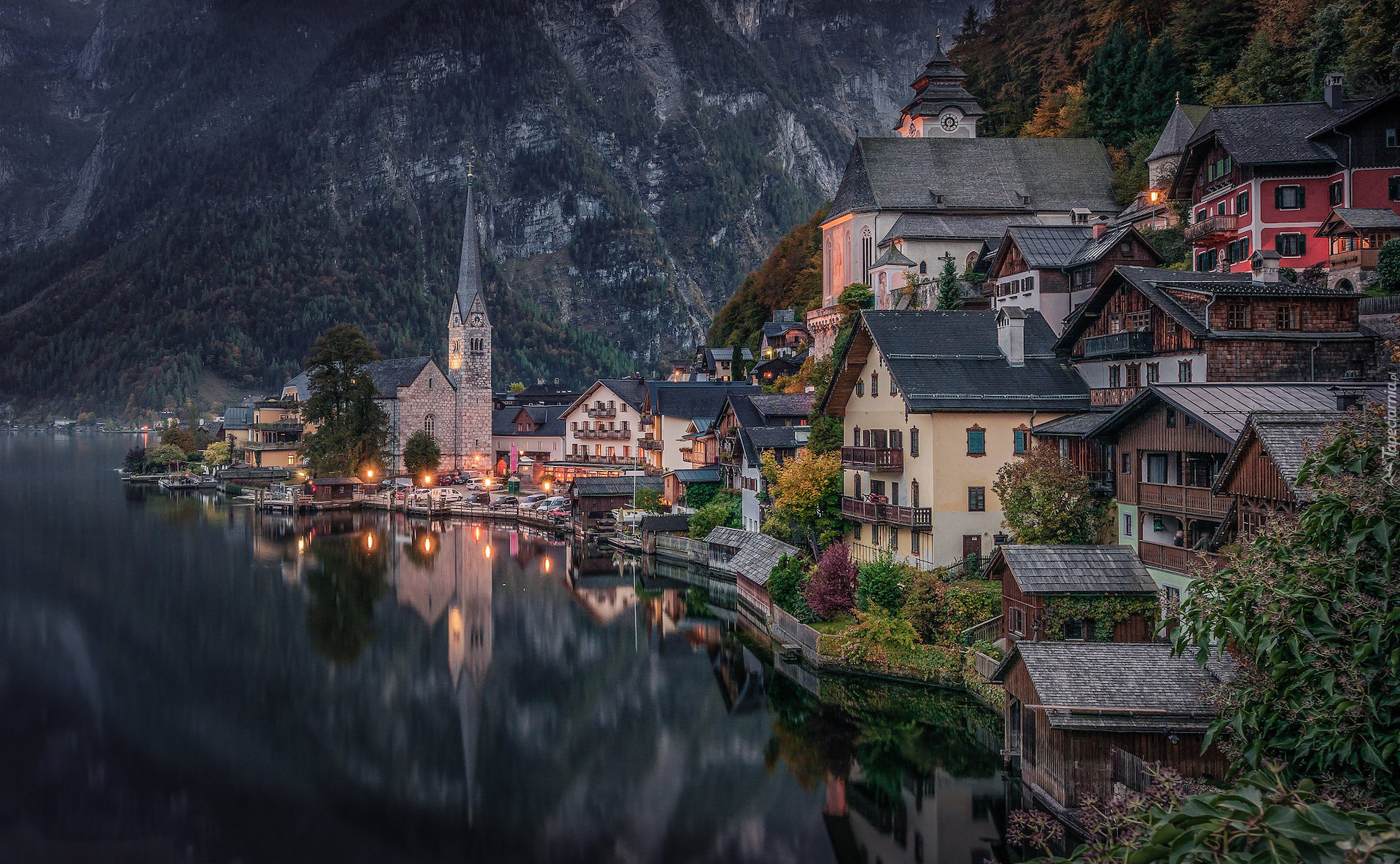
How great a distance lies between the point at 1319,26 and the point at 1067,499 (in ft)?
110

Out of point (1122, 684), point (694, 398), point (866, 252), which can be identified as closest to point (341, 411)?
point (694, 398)

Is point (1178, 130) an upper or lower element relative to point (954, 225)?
upper

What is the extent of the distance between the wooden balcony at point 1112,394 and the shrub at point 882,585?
8.59 m

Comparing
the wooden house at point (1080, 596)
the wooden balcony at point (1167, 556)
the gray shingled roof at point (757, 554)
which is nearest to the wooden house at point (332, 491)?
the gray shingled roof at point (757, 554)

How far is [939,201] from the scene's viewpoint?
68625mm

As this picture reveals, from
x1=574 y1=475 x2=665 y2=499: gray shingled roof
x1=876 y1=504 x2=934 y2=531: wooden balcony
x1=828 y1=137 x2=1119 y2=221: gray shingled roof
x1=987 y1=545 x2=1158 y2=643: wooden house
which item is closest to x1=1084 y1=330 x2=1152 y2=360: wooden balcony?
x1=876 y1=504 x2=934 y2=531: wooden balcony

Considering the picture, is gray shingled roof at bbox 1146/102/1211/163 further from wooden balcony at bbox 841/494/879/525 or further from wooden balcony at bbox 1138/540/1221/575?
wooden balcony at bbox 1138/540/1221/575

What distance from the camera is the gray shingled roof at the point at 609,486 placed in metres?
68.7

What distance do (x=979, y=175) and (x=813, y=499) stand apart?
36.2m

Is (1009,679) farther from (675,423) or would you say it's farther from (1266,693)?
(675,423)

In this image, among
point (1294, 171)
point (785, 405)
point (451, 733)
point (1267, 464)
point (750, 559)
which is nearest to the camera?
point (1267, 464)

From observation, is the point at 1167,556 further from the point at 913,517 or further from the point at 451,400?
the point at 451,400

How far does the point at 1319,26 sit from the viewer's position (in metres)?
51.0

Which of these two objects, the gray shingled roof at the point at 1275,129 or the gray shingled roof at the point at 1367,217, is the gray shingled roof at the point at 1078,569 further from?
the gray shingled roof at the point at 1275,129
